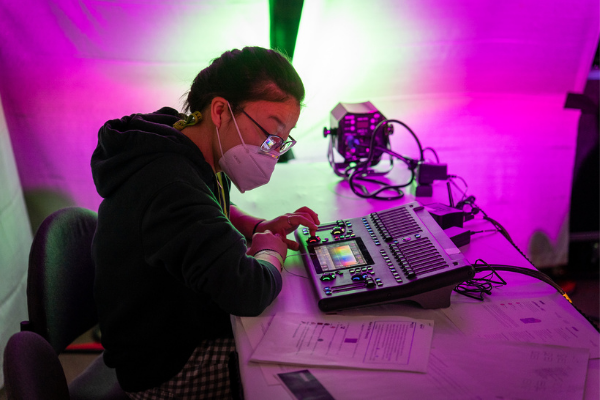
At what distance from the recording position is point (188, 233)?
30.8 inches

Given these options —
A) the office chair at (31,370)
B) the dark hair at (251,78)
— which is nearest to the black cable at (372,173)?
the dark hair at (251,78)

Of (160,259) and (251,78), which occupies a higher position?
(251,78)

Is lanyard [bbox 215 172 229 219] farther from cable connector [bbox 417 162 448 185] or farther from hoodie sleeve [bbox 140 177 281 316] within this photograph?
cable connector [bbox 417 162 448 185]

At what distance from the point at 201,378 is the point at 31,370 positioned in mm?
341

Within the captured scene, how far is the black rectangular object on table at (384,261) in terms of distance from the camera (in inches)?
33.7

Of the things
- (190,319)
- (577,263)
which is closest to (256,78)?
(190,319)

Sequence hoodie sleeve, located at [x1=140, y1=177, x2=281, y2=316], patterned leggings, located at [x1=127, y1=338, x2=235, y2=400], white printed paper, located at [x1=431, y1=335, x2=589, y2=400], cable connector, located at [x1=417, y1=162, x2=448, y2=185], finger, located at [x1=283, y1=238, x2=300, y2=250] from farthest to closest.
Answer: cable connector, located at [x1=417, y1=162, x2=448, y2=185], finger, located at [x1=283, y1=238, x2=300, y2=250], patterned leggings, located at [x1=127, y1=338, x2=235, y2=400], hoodie sleeve, located at [x1=140, y1=177, x2=281, y2=316], white printed paper, located at [x1=431, y1=335, x2=589, y2=400]

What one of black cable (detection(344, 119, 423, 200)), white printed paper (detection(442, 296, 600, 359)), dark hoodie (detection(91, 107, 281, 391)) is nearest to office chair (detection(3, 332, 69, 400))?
dark hoodie (detection(91, 107, 281, 391))

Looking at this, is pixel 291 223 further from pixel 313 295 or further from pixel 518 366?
pixel 518 366

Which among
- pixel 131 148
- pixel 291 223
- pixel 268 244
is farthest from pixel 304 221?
pixel 131 148

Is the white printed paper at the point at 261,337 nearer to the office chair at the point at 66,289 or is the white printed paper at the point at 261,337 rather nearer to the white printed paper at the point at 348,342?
the white printed paper at the point at 348,342

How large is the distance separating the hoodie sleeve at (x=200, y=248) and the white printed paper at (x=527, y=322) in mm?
415

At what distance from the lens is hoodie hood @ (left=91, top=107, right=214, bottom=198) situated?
0.89 meters

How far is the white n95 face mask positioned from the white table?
9.1 inches
